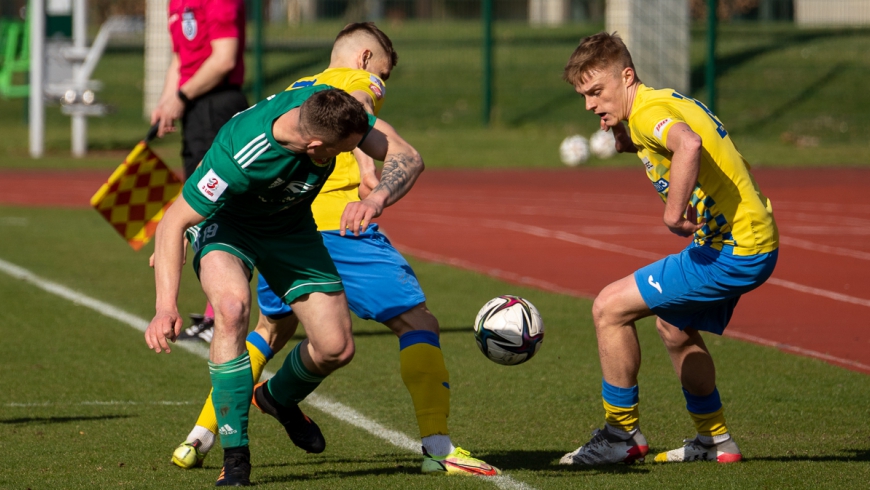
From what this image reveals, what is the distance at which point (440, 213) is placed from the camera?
51.1ft

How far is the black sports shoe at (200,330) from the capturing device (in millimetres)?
8023

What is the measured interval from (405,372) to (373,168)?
38.5 inches

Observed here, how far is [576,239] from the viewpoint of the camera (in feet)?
43.2

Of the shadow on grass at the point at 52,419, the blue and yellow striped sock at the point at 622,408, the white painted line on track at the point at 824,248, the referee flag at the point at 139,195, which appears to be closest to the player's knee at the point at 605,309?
the blue and yellow striped sock at the point at 622,408

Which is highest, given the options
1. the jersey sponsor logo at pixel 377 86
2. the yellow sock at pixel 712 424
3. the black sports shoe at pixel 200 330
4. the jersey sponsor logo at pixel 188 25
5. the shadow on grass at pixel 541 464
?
the jersey sponsor logo at pixel 188 25

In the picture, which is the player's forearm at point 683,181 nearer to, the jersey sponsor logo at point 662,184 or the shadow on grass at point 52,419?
the jersey sponsor logo at point 662,184

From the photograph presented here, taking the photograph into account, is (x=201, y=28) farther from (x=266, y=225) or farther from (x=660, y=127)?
(x=660, y=127)

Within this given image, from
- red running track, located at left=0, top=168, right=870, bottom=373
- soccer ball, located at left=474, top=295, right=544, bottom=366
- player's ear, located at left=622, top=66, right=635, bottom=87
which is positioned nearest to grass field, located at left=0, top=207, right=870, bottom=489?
soccer ball, located at left=474, top=295, right=544, bottom=366

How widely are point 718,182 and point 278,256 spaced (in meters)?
1.91

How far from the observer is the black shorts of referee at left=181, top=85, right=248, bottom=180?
778 centimetres

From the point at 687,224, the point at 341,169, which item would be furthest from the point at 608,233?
the point at 687,224

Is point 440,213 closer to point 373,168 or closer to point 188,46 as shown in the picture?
point 188,46

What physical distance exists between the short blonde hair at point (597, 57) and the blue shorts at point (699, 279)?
88 cm

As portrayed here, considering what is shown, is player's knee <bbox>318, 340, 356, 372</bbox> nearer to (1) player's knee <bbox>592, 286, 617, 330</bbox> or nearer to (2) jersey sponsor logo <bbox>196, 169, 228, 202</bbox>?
(2) jersey sponsor logo <bbox>196, 169, 228, 202</bbox>
